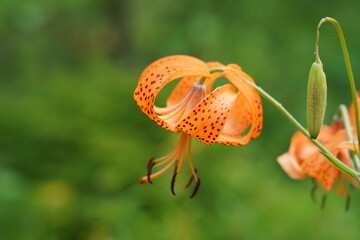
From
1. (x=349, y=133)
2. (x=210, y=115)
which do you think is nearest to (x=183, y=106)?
(x=210, y=115)

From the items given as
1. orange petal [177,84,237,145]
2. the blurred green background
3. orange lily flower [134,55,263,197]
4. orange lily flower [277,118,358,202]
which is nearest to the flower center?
orange lily flower [134,55,263,197]

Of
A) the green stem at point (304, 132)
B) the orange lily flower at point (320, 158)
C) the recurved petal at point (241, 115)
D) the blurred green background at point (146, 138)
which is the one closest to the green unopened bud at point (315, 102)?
the green stem at point (304, 132)

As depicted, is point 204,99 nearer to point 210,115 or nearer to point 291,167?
point 210,115

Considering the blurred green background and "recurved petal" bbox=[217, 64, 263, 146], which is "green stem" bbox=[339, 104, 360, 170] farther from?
the blurred green background

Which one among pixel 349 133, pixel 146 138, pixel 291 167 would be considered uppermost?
pixel 349 133

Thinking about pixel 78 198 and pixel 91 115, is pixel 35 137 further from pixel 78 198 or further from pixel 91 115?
pixel 78 198

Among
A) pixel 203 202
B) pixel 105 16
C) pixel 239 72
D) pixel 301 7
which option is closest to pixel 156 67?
pixel 239 72
